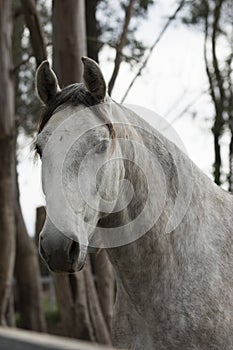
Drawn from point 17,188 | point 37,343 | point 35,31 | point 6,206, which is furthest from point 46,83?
point 17,188

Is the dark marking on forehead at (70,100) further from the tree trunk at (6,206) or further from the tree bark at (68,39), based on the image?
the tree trunk at (6,206)

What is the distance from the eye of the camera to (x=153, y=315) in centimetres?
318

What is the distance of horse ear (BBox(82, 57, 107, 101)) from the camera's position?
10.5 ft

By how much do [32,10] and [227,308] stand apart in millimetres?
6531

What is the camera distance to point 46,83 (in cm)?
339

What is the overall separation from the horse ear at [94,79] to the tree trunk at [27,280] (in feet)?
27.3

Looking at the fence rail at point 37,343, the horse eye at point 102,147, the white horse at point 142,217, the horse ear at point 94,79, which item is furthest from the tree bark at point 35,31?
the fence rail at point 37,343

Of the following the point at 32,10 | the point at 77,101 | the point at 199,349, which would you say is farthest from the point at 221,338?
the point at 32,10

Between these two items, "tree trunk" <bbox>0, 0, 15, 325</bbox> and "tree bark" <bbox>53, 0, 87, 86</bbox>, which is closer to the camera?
"tree bark" <bbox>53, 0, 87, 86</bbox>

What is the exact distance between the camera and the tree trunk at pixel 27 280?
11391 millimetres

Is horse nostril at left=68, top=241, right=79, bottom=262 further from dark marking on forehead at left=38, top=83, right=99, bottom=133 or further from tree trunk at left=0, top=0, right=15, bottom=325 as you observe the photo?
tree trunk at left=0, top=0, right=15, bottom=325

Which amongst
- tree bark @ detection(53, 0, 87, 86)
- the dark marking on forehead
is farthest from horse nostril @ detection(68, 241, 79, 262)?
tree bark @ detection(53, 0, 87, 86)

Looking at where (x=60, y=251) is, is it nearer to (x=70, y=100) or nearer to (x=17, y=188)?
(x=70, y=100)

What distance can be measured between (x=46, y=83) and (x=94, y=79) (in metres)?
0.31
